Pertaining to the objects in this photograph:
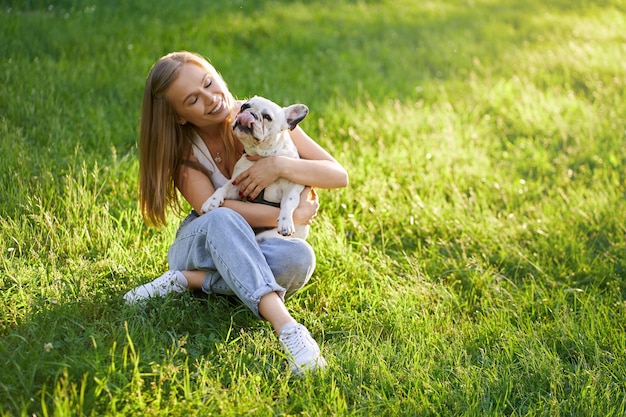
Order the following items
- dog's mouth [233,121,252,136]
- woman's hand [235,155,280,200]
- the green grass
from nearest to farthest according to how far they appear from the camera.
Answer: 1. the green grass
2. dog's mouth [233,121,252,136]
3. woman's hand [235,155,280,200]

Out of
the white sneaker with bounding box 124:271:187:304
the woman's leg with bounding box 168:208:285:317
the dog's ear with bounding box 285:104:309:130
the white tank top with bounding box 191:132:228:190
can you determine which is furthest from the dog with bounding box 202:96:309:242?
the white sneaker with bounding box 124:271:187:304

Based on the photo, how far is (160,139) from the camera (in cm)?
347

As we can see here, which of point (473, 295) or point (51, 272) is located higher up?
point (51, 272)

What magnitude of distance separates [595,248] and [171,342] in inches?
112

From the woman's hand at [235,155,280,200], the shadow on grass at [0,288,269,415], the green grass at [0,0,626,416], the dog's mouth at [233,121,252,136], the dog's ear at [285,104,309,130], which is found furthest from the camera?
the woman's hand at [235,155,280,200]

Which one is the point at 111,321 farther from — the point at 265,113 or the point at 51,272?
the point at 265,113

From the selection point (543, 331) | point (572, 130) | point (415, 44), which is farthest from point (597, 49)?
point (543, 331)

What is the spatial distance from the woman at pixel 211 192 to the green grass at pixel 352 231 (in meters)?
0.16

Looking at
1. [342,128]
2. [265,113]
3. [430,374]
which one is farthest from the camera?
[342,128]

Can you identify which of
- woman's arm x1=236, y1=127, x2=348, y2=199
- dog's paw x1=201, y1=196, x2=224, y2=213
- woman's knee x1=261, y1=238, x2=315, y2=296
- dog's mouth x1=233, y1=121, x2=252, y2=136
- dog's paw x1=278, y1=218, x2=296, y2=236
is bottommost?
woman's knee x1=261, y1=238, x2=315, y2=296

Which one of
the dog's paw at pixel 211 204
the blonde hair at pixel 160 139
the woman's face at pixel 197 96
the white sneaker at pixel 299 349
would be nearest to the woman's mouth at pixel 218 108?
the woman's face at pixel 197 96

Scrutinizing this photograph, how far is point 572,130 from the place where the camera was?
644cm

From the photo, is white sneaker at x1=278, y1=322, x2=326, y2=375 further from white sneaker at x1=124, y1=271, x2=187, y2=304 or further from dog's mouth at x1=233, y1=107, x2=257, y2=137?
dog's mouth at x1=233, y1=107, x2=257, y2=137

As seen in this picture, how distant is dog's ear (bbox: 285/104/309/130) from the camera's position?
3.40 m
